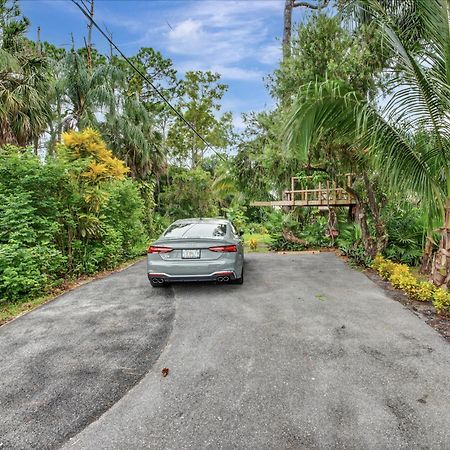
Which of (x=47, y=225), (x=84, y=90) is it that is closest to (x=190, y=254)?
(x=47, y=225)

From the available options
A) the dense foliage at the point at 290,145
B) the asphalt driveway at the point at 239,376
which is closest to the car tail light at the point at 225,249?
the asphalt driveway at the point at 239,376

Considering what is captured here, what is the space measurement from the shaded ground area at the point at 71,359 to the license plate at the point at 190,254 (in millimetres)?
845

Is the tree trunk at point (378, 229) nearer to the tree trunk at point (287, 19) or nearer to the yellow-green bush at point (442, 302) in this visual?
the yellow-green bush at point (442, 302)

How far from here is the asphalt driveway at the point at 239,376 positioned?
239cm

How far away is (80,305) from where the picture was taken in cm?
567

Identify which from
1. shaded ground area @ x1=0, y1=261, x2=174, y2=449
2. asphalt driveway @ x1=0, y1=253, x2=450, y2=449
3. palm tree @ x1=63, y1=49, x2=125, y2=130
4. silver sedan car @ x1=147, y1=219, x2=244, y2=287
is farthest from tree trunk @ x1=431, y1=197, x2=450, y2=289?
palm tree @ x1=63, y1=49, x2=125, y2=130

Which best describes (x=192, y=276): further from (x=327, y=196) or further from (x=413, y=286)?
(x=327, y=196)

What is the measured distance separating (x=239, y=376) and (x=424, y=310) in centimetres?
368

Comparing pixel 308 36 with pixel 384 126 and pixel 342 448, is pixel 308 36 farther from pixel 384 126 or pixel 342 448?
pixel 342 448

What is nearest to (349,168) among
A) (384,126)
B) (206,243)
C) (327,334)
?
(384,126)

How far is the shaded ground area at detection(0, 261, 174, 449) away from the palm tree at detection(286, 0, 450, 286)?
3.96 meters

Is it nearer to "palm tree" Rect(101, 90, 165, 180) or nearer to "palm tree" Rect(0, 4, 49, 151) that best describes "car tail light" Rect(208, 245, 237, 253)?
"palm tree" Rect(0, 4, 49, 151)

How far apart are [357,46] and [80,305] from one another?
798cm

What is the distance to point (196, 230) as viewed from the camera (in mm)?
6684
